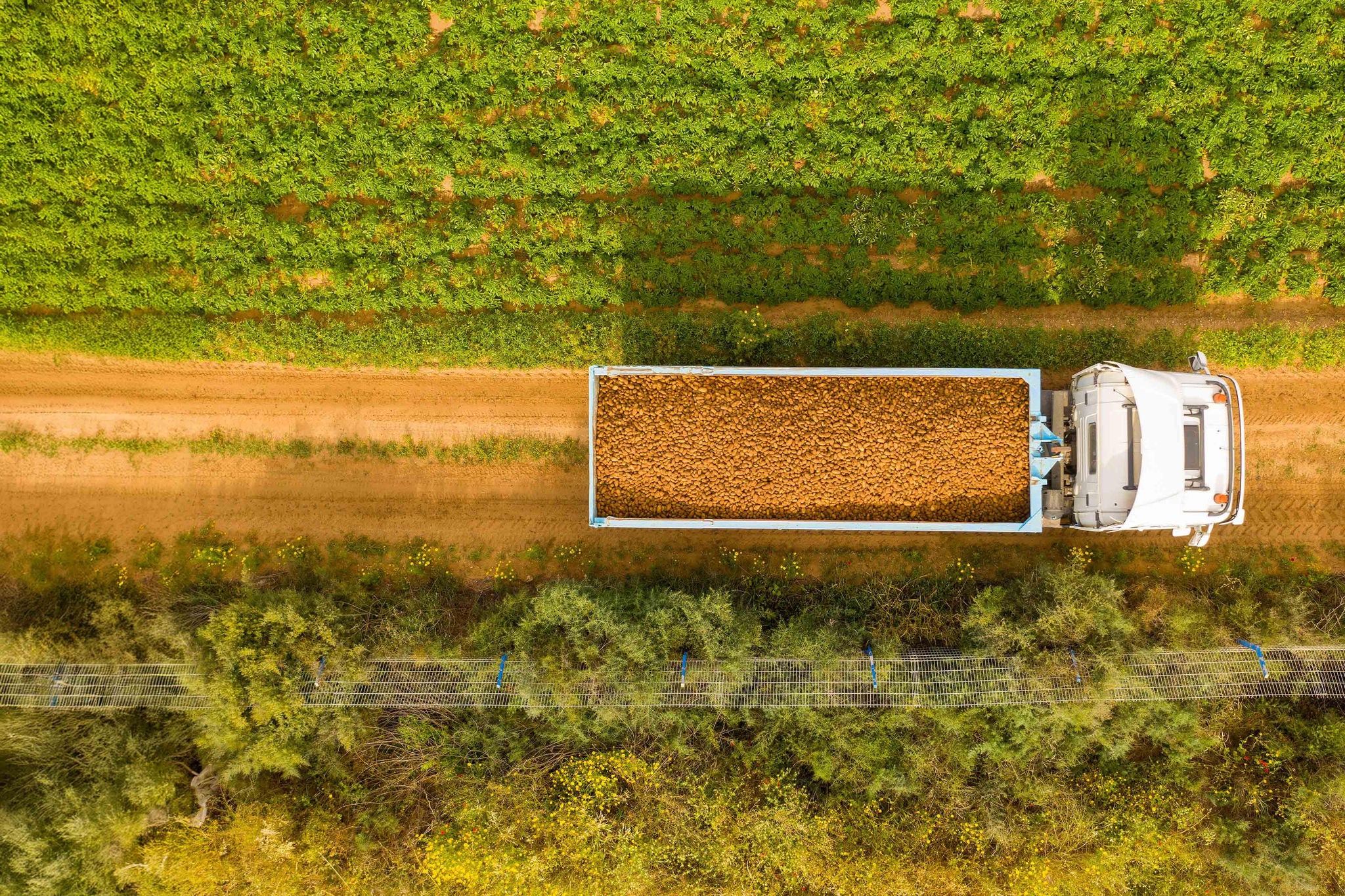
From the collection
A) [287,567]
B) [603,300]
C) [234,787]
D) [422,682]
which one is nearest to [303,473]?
[287,567]

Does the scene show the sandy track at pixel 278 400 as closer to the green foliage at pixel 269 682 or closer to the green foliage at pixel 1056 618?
the green foliage at pixel 269 682

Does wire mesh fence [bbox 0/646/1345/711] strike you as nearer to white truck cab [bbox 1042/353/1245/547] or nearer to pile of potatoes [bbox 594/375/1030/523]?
white truck cab [bbox 1042/353/1245/547]

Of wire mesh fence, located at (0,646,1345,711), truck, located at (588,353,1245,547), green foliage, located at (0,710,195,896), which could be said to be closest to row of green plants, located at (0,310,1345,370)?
truck, located at (588,353,1245,547)

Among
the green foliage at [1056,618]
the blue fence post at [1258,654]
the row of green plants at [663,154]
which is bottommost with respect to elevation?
the blue fence post at [1258,654]

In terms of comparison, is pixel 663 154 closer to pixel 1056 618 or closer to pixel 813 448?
pixel 813 448

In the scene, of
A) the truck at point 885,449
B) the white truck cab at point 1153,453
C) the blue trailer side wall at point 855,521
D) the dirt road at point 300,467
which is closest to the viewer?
the white truck cab at point 1153,453

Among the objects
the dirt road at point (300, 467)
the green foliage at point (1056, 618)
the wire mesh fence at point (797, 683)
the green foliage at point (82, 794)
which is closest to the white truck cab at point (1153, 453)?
the green foliage at point (1056, 618)
